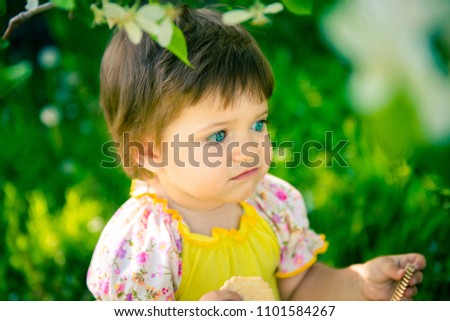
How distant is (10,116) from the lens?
2609mm

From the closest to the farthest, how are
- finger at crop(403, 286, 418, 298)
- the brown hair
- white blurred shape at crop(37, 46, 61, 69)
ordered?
1. the brown hair
2. finger at crop(403, 286, 418, 298)
3. white blurred shape at crop(37, 46, 61, 69)

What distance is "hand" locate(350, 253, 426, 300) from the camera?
1446 mm

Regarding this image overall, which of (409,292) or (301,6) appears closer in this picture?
(301,6)

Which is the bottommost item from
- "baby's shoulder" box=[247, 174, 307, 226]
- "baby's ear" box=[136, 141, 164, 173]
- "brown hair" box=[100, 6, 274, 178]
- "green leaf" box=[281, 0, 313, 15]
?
"baby's shoulder" box=[247, 174, 307, 226]

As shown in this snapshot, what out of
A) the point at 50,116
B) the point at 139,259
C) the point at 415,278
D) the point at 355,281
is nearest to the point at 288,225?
the point at 355,281

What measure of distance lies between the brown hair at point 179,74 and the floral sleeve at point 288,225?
1.05ft

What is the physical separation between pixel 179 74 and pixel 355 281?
26.6 inches

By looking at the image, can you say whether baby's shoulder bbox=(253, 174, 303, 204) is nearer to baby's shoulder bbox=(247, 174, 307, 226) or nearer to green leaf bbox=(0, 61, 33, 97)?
baby's shoulder bbox=(247, 174, 307, 226)

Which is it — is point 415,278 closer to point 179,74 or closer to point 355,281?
point 355,281

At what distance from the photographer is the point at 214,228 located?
1.42 meters

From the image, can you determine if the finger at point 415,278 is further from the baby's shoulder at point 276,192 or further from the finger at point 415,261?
the baby's shoulder at point 276,192

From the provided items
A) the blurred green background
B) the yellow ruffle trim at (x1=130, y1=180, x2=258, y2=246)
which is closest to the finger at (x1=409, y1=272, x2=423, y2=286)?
the blurred green background

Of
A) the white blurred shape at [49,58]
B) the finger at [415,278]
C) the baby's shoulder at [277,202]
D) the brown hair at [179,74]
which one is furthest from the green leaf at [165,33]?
the white blurred shape at [49,58]
